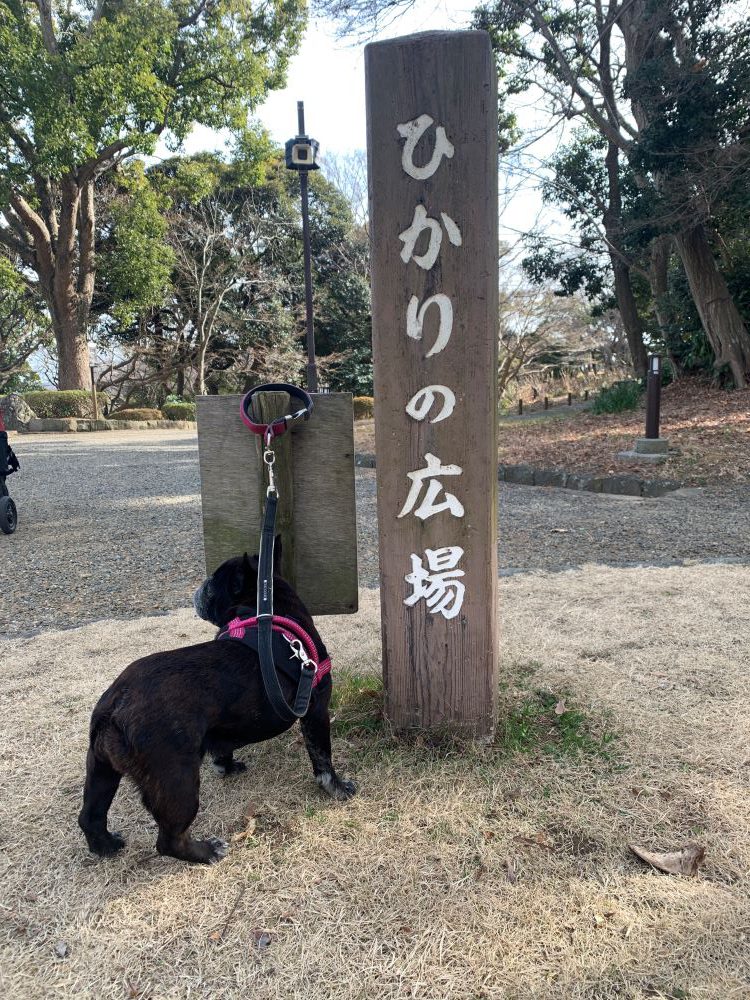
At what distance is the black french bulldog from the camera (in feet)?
5.58

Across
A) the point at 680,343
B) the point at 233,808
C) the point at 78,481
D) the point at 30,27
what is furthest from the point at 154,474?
the point at 30,27

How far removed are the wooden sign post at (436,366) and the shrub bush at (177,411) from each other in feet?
67.4

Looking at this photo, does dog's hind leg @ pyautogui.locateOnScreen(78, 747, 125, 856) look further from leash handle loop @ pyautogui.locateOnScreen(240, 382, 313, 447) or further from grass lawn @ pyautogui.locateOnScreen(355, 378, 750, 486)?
grass lawn @ pyautogui.locateOnScreen(355, 378, 750, 486)

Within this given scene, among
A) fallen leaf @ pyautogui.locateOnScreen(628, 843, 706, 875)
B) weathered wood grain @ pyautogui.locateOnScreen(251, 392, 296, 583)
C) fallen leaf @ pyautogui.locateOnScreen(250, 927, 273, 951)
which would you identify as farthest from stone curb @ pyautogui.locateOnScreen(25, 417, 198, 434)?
fallen leaf @ pyautogui.locateOnScreen(628, 843, 706, 875)

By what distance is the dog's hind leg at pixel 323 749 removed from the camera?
2125 millimetres

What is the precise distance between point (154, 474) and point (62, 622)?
22.5 feet

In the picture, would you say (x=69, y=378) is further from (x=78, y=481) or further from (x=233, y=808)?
(x=233, y=808)

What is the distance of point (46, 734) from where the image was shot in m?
2.67

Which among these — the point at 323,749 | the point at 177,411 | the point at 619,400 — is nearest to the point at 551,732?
the point at 323,749

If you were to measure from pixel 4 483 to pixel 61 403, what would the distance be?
1488 cm

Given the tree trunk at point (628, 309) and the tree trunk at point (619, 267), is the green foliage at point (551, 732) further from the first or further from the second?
the tree trunk at point (628, 309)

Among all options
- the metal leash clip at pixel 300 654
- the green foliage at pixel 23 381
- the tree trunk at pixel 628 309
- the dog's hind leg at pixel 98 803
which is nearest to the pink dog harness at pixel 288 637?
Result: the metal leash clip at pixel 300 654

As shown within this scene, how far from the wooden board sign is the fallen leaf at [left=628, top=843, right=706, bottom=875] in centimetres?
132

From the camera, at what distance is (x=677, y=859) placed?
1.86 meters
